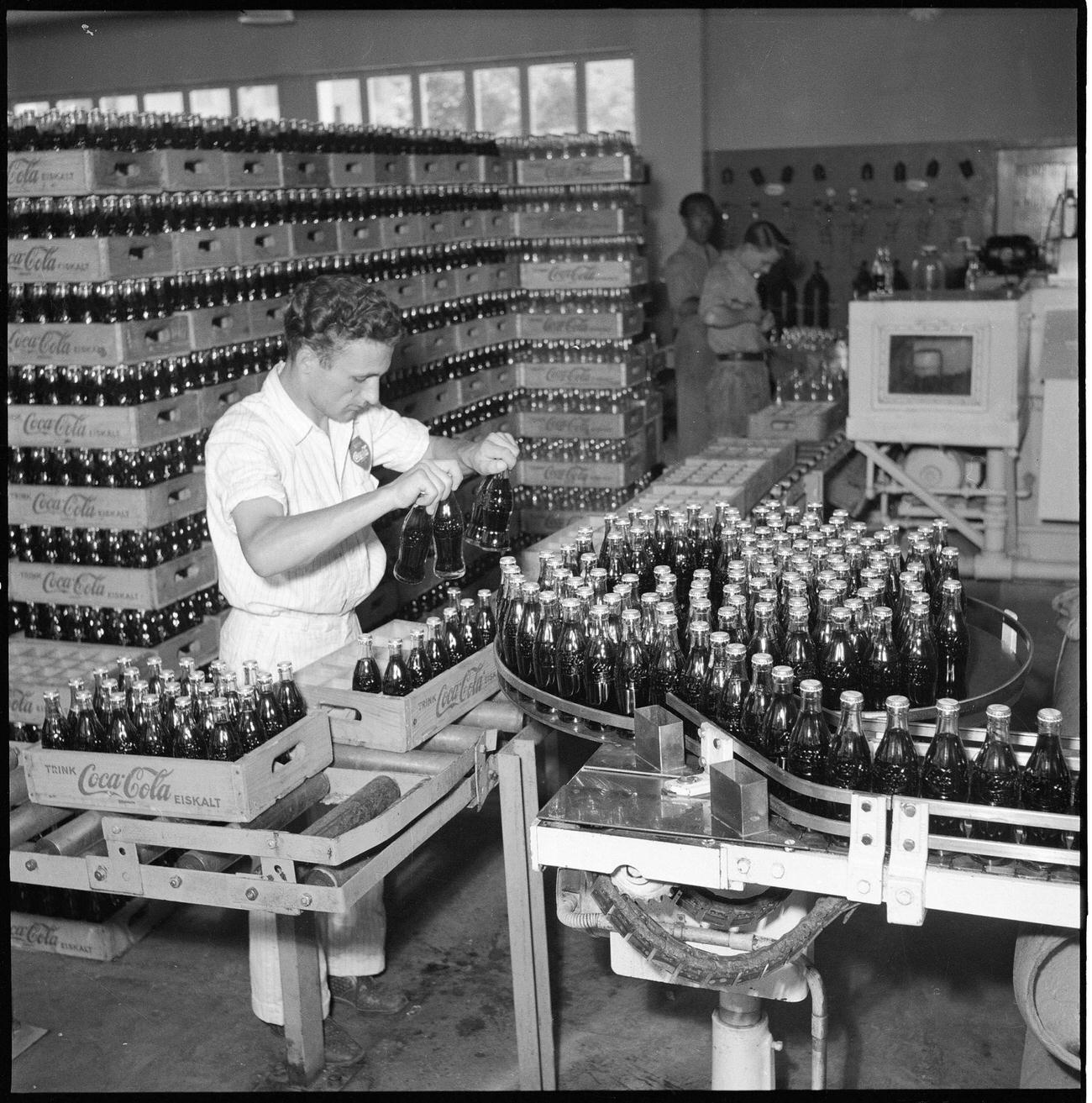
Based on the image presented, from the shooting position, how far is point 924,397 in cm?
739

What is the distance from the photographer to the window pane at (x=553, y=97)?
527 inches

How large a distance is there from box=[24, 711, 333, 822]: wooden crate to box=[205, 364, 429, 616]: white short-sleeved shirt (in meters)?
0.59

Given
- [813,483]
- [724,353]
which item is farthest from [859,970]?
[724,353]

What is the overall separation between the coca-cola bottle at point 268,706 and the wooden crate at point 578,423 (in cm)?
464

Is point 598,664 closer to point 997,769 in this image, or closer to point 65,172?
point 997,769

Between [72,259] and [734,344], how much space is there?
4992mm

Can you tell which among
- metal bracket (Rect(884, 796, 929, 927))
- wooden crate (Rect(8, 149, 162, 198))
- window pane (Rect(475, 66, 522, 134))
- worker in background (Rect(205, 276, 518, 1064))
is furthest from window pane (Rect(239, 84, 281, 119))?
metal bracket (Rect(884, 796, 929, 927))

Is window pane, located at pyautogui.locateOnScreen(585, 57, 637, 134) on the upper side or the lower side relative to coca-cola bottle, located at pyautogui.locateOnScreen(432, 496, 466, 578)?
upper

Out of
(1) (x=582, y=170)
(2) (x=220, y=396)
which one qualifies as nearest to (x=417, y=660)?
(2) (x=220, y=396)

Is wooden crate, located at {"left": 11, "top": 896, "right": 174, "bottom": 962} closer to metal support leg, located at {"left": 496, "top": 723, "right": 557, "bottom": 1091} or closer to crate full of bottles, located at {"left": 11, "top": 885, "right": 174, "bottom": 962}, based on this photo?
crate full of bottles, located at {"left": 11, "top": 885, "right": 174, "bottom": 962}

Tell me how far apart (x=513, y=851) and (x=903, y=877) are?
105cm

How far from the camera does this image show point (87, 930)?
159 inches

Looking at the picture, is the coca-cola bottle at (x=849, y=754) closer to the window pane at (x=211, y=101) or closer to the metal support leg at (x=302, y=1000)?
the metal support leg at (x=302, y=1000)

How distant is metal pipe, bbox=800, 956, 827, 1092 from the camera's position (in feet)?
8.27
